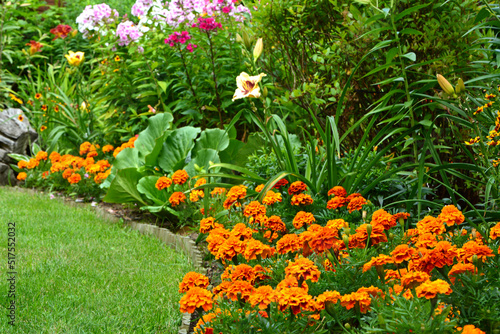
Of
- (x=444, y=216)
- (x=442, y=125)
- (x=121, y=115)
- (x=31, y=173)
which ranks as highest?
(x=444, y=216)

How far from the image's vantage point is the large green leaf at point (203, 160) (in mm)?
3883

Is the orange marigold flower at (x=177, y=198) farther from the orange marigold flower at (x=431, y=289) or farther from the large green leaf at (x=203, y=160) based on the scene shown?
the orange marigold flower at (x=431, y=289)

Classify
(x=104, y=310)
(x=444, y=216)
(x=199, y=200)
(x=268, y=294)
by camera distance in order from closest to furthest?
(x=268, y=294)
(x=444, y=216)
(x=104, y=310)
(x=199, y=200)

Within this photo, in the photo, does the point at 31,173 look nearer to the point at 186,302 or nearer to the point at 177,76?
the point at 177,76

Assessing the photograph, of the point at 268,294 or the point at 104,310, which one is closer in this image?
the point at 268,294

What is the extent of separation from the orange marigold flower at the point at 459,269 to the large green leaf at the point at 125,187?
9.24ft

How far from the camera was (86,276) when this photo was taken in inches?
109

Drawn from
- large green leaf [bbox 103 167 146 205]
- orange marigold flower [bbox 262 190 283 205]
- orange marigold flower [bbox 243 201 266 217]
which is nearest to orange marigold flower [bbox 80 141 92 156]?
large green leaf [bbox 103 167 146 205]

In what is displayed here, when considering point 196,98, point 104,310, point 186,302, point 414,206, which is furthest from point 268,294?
point 196,98

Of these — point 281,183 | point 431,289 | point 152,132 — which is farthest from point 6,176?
point 431,289

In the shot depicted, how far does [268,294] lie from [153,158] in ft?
8.72

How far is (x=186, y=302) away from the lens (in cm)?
159

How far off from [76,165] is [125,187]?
48.6 inches

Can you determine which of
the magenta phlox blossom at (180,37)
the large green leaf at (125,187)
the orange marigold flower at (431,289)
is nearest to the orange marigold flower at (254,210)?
the orange marigold flower at (431,289)
